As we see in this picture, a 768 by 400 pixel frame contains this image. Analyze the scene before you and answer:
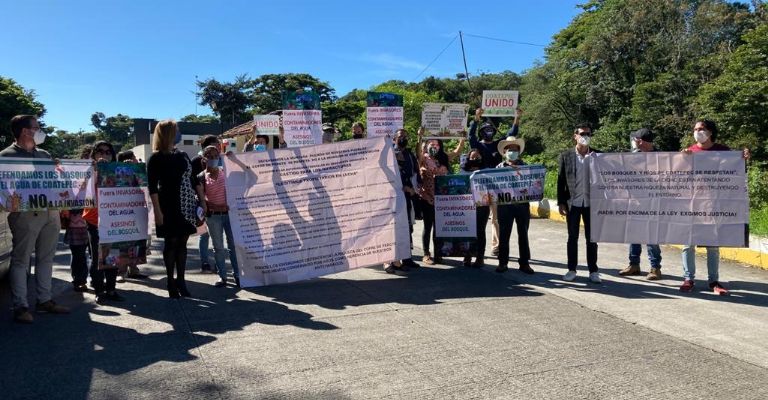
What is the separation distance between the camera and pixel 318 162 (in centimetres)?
676

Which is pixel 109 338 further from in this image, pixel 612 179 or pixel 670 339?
pixel 612 179

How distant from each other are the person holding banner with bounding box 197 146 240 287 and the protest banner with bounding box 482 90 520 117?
14.0 feet

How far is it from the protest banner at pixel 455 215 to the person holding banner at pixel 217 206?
2831 millimetres

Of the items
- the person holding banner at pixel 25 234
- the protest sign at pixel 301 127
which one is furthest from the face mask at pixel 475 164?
the person holding banner at pixel 25 234

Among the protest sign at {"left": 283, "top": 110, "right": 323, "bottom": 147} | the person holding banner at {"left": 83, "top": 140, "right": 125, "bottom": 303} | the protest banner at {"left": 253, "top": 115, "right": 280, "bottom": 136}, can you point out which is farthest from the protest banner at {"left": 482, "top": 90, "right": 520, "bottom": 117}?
the person holding banner at {"left": 83, "top": 140, "right": 125, "bottom": 303}

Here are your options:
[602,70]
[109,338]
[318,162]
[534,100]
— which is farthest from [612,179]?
[534,100]

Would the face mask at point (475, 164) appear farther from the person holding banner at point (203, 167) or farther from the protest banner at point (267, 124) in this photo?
the protest banner at point (267, 124)

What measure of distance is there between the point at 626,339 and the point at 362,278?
3.53 m

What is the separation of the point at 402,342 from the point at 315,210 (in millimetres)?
2510

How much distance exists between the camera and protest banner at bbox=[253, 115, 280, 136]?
36.8 feet

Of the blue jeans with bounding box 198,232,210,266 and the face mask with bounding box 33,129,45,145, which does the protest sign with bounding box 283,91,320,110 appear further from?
the face mask with bounding box 33,129,45,145

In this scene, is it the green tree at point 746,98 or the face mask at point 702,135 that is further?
the green tree at point 746,98

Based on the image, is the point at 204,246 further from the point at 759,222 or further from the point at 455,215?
the point at 759,222

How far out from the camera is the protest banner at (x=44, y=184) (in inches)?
205
